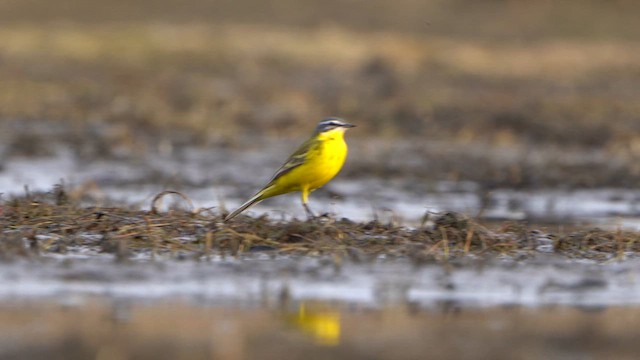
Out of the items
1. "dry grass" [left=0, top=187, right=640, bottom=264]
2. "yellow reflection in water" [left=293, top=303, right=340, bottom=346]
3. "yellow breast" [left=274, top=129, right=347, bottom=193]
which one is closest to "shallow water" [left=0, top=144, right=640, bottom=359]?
Result: "yellow reflection in water" [left=293, top=303, right=340, bottom=346]

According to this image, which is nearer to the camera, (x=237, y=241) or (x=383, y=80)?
(x=237, y=241)

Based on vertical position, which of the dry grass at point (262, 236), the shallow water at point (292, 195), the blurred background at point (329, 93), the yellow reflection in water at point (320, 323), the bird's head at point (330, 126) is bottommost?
the yellow reflection in water at point (320, 323)

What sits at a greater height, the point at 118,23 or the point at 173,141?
the point at 118,23

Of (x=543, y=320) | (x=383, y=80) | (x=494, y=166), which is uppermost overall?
(x=383, y=80)

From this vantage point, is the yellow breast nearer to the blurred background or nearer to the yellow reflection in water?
the yellow reflection in water

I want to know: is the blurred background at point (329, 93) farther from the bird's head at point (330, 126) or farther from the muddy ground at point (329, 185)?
the bird's head at point (330, 126)

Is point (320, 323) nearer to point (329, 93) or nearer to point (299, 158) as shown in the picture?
point (299, 158)

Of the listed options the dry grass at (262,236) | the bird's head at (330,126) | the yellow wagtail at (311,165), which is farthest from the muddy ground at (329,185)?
the bird's head at (330,126)

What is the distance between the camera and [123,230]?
415 inches

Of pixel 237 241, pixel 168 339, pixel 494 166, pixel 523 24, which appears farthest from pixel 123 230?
pixel 523 24

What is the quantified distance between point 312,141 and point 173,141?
909 centimetres

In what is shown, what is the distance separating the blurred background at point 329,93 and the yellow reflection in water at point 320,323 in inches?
203

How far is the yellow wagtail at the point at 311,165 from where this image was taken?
37.0ft

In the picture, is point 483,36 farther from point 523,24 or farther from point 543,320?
point 543,320
